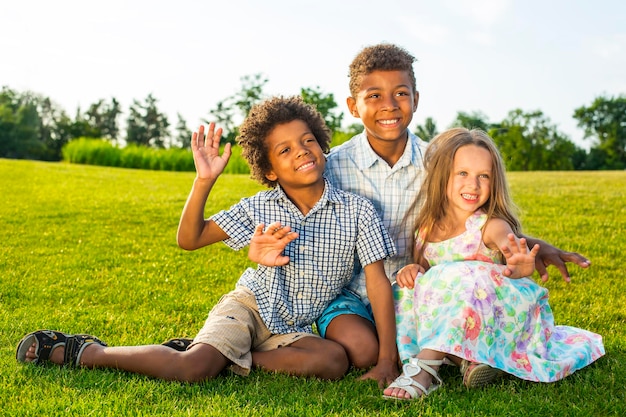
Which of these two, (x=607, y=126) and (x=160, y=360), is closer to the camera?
(x=160, y=360)

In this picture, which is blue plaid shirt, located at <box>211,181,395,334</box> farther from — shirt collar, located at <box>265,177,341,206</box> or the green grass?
the green grass

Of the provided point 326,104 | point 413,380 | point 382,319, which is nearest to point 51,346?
point 382,319

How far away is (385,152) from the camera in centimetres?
414

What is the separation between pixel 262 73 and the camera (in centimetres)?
2561

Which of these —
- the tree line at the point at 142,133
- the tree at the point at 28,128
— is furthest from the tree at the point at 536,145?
the tree at the point at 28,128

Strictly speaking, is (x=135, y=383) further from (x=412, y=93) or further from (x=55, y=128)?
(x=55, y=128)

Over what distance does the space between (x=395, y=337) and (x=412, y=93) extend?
142 centimetres

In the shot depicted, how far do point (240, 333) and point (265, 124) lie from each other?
1.07 m

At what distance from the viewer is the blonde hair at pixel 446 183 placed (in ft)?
11.7

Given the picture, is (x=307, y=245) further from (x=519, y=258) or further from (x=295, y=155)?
(x=519, y=258)

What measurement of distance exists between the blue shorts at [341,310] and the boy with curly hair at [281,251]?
48 millimetres

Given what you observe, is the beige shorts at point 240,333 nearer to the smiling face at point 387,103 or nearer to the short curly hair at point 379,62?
the smiling face at point 387,103

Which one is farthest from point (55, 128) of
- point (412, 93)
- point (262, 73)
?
point (412, 93)

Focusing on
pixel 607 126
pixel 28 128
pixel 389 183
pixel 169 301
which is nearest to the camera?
pixel 389 183
